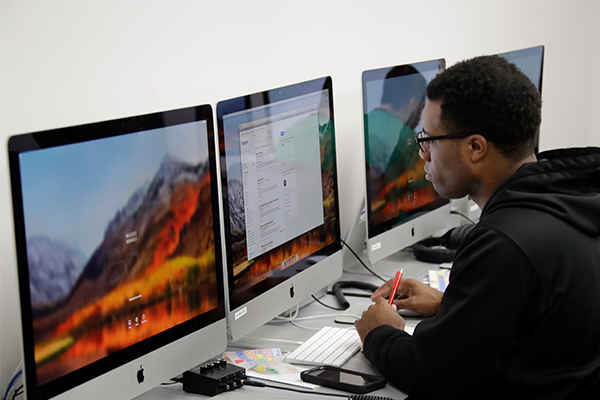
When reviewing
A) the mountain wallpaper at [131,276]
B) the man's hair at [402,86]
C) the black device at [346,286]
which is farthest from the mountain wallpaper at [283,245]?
the man's hair at [402,86]

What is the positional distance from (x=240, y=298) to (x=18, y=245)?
23.9 inches

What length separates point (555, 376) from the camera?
4.00ft

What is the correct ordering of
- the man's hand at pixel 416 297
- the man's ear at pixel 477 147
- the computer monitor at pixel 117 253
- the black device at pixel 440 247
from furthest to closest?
the black device at pixel 440 247
the man's hand at pixel 416 297
the man's ear at pixel 477 147
the computer monitor at pixel 117 253

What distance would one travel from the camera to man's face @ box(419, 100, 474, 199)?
1440mm

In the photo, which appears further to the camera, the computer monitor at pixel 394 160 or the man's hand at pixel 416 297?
the computer monitor at pixel 394 160

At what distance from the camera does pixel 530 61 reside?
105 inches

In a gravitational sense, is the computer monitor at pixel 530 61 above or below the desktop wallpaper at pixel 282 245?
above

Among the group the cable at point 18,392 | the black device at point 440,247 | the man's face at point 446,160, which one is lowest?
the cable at point 18,392

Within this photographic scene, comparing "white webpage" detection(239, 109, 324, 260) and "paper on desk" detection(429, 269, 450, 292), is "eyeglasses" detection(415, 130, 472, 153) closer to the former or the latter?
"white webpage" detection(239, 109, 324, 260)

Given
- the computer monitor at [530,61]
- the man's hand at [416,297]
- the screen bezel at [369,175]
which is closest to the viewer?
the man's hand at [416,297]

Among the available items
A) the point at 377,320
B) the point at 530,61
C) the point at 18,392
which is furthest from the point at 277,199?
the point at 530,61

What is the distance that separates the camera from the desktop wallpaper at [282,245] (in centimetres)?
141

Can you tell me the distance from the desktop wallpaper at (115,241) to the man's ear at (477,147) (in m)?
0.57

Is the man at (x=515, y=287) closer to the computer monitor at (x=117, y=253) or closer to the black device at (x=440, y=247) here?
the computer monitor at (x=117, y=253)
